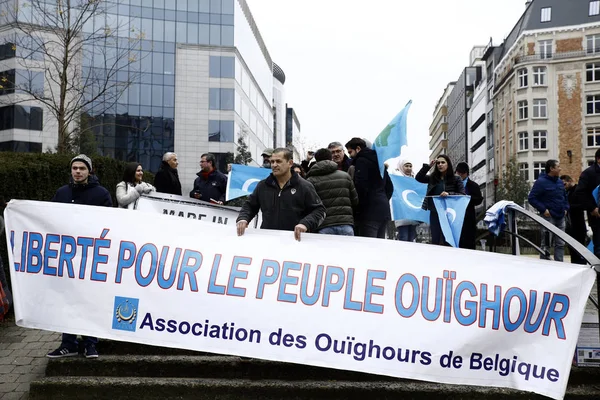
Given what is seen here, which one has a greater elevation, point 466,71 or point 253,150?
point 466,71

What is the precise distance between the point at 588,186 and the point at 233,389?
5744 mm

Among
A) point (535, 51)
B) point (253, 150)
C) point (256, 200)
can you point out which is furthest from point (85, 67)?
point (256, 200)

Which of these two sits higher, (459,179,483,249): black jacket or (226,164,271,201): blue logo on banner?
(226,164,271,201): blue logo on banner

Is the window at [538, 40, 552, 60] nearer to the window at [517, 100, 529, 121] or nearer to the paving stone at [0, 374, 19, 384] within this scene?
the window at [517, 100, 529, 121]

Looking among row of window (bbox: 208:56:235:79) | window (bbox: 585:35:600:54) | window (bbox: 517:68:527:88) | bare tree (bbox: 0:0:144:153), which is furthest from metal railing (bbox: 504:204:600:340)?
window (bbox: 517:68:527:88)

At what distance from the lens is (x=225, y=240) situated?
5.32 metres

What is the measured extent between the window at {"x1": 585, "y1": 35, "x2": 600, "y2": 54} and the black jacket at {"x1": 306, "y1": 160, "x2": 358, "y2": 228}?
218 ft

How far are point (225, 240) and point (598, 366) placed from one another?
3.31m

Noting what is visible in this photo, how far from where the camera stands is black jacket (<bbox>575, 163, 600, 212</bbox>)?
860 cm

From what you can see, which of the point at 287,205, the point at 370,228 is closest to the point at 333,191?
the point at 287,205

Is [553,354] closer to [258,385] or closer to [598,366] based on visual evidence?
[598,366]

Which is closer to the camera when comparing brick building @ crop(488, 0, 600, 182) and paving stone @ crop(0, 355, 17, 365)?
paving stone @ crop(0, 355, 17, 365)

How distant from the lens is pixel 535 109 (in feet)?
223

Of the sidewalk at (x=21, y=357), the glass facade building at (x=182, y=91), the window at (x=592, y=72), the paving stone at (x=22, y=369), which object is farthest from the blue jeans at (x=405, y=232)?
the window at (x=592, y=72)
